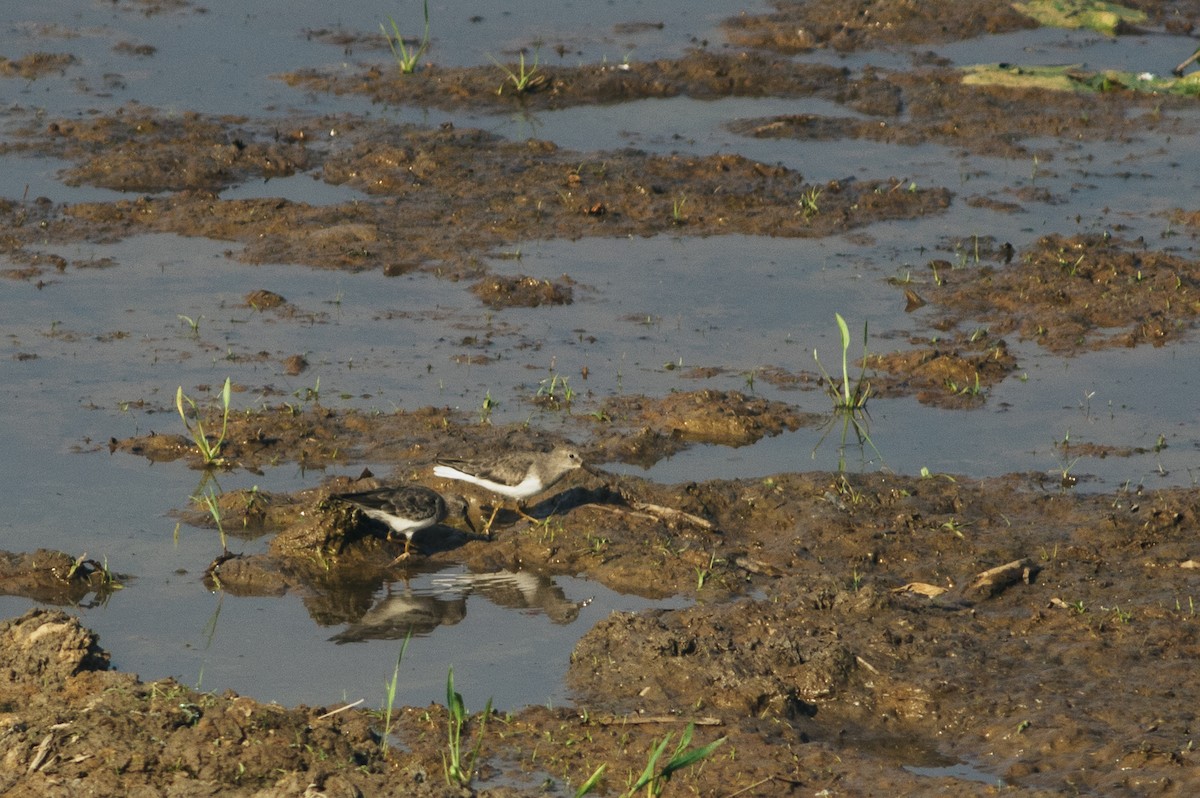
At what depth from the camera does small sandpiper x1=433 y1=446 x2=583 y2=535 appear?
9305 millimetres

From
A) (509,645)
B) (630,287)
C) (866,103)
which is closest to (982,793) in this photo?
(509,645)

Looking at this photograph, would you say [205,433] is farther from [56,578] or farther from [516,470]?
[516,470]

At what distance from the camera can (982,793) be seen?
6750 mm

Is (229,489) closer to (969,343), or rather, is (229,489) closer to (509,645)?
(509,645)

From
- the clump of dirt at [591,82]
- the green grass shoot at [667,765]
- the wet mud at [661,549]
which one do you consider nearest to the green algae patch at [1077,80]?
the clump of dirt at [591,82]

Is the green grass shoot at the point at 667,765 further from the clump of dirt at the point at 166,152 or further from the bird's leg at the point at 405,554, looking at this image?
the clump of dirt at the point at 166,152

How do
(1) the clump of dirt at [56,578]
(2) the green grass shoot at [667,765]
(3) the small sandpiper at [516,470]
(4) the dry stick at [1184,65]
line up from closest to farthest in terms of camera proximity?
(2) the green grass shoot at [667,765] < (1) the clump of dirt at [56,578] < (3) the small sandpiper at [516,470] < (4) the dry stick at [1184,65]

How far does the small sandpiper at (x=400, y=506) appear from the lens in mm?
8898

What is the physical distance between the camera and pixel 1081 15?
20.1m

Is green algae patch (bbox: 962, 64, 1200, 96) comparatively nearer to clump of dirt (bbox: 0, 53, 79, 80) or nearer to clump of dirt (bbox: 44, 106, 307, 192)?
clump of dirt (bbox: 44, 106, 307, 192)

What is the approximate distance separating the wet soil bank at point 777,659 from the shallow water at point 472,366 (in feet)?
1.23

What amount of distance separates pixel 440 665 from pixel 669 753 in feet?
4.72

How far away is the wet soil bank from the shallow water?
375 millimetres

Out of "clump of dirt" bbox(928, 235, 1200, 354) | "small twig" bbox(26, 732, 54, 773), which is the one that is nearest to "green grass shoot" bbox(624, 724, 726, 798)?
"small twig" bbox(26, 732, 54, 773)
